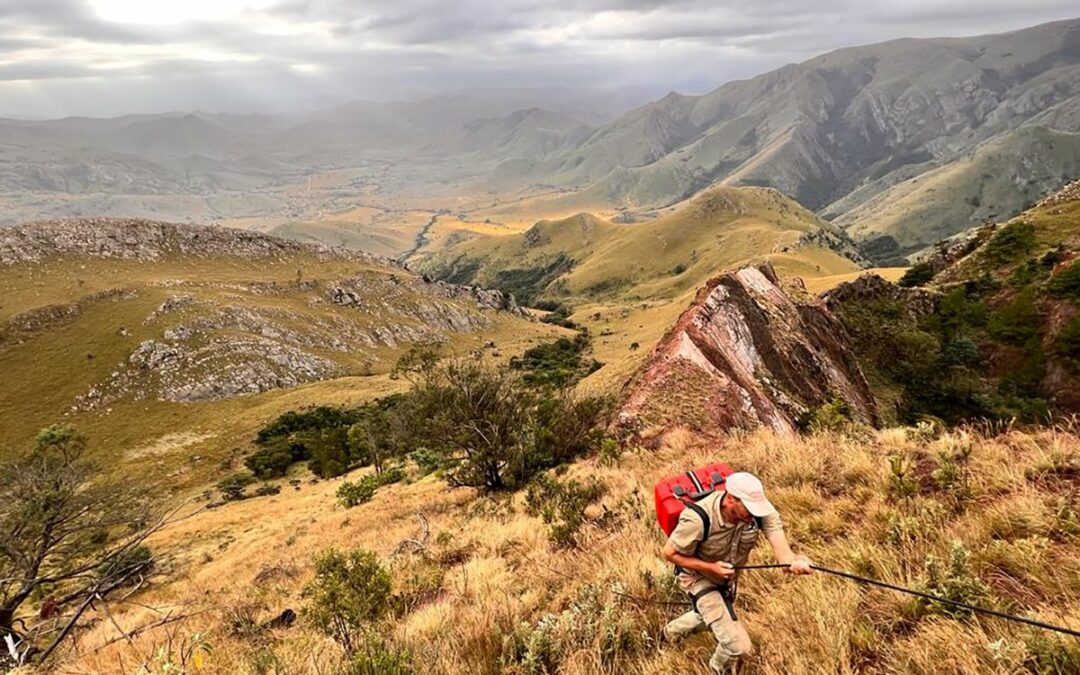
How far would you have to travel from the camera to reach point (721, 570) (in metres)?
4.38

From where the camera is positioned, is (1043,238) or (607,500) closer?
(607,500)

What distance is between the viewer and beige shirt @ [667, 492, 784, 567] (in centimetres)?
458

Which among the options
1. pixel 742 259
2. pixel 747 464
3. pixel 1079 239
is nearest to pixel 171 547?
pixel 747 464

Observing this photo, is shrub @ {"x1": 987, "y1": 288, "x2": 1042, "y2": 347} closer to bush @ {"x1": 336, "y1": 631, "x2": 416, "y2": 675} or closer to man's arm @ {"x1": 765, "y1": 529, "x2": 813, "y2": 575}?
man's arm @ {"x1": 765, "y1": 529, "x2": 813, "y2": 575}

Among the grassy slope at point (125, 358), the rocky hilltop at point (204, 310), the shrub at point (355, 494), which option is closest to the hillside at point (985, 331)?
the shrub at point (355, 494)

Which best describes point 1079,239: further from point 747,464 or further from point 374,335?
point 374,335

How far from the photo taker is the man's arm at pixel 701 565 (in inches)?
172

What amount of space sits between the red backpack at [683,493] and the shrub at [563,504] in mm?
4012

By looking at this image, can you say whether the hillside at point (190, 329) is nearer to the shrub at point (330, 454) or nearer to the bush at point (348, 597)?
the shrub at point (330, 454)

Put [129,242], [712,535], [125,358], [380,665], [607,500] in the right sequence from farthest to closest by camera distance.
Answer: [129,242], [125,358], [607,500], [712,535], [380,665]

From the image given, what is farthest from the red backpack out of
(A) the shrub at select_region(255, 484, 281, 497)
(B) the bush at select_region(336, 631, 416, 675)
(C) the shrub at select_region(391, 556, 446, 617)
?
(A) the shrub at select_region(255, 484, 281, 497)

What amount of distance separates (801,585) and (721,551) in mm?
1018

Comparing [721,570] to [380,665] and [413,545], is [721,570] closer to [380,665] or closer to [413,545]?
[380,665]

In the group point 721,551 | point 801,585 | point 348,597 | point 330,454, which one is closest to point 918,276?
point 330,454
